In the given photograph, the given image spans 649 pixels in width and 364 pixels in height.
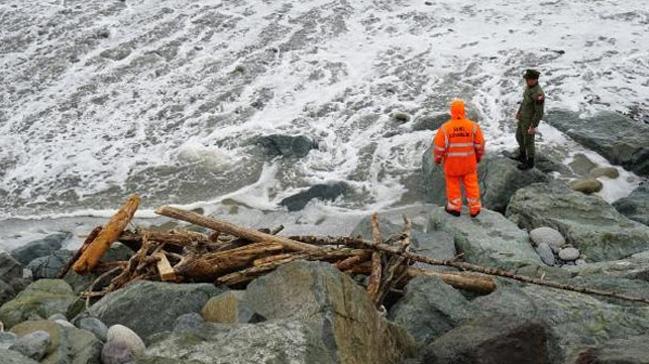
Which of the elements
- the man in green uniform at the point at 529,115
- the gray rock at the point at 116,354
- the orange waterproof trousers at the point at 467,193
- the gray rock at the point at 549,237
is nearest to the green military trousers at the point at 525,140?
the man in green uniform at the point at 529,115

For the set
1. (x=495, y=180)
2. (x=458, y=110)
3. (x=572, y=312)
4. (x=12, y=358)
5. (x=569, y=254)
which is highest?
(x=12, y=358)

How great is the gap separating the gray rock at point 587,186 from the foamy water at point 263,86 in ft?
0.65

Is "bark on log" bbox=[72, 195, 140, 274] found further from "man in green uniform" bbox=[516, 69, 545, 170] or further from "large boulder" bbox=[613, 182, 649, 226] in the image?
"large boulder" bbox=[613, 182, 649, 226]

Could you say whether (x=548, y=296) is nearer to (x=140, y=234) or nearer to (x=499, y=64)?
(x=140, y=234)

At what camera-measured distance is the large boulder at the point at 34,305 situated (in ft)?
17.0

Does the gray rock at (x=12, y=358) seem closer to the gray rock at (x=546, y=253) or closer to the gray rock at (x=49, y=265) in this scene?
the gray rock at (x=49, y=265)

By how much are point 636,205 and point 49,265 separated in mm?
7657

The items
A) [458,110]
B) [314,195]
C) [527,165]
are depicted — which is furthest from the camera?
[314,195]

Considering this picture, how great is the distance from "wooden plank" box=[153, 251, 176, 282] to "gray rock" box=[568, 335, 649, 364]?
10.8ft

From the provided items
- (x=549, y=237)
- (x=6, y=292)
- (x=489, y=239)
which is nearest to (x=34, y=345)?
(x=6, y=292)

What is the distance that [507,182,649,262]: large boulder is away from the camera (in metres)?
6.86

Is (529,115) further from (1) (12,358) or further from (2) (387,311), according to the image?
(1) (12,358)

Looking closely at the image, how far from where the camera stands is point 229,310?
412cm

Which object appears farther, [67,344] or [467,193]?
[467,193]
